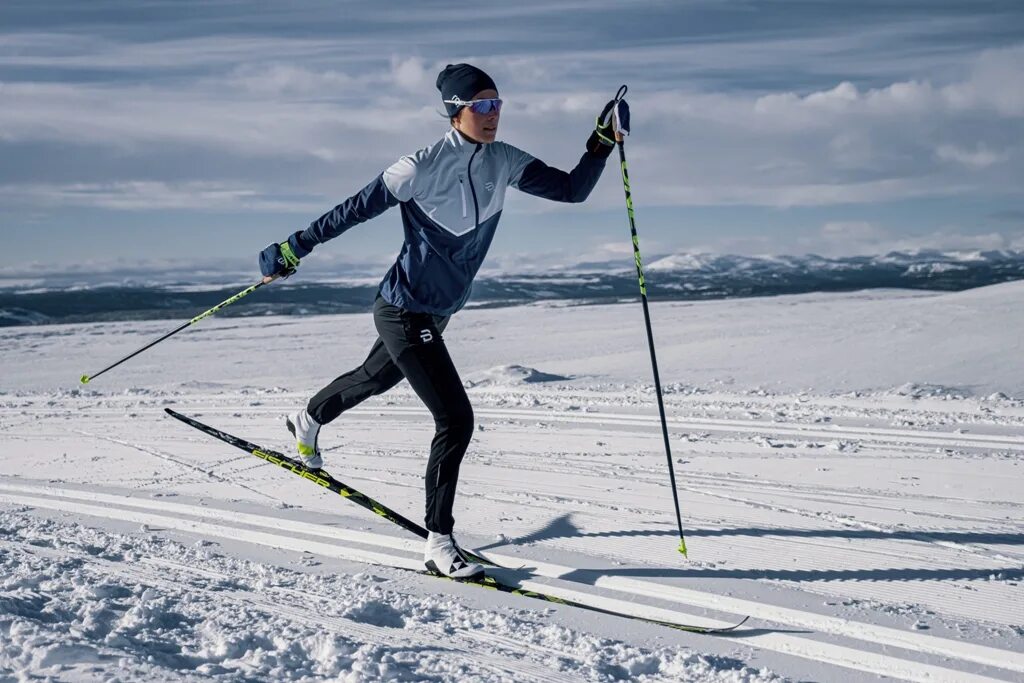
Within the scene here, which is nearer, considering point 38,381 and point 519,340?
point 38,381

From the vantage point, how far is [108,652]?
106 inches

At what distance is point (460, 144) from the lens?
3867 millimetres

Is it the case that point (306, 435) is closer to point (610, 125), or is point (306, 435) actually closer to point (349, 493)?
point (349, 493)

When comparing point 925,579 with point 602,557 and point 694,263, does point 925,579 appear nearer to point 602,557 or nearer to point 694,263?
point 602,557

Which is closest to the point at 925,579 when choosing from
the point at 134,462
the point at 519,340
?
the point at 134,462

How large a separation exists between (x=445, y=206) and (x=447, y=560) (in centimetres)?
157

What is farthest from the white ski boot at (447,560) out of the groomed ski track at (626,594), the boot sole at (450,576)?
the groomed ski track at (626,594)

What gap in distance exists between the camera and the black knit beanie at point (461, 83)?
3.83m

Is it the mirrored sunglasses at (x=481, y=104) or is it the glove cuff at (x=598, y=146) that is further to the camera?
the glove cuff at (x=598, y=146)

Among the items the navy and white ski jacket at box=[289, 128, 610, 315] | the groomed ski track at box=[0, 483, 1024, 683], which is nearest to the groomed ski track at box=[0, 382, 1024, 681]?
the groomed ski track at box=[0, 483, 1024, 683]

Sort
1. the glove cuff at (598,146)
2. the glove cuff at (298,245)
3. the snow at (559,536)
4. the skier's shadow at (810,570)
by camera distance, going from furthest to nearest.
A: the glove cuff at (298,245), the glove cuff at (598,146), the skier's shadow at (810,570), the snow at (559,536)

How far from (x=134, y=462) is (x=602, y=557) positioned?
4.17 m

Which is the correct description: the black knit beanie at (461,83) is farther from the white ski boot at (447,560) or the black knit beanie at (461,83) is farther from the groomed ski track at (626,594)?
the groomed ski track at (626,594)

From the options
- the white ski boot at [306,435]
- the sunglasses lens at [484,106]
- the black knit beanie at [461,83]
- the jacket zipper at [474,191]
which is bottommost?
the white ski boot at [306,435]
